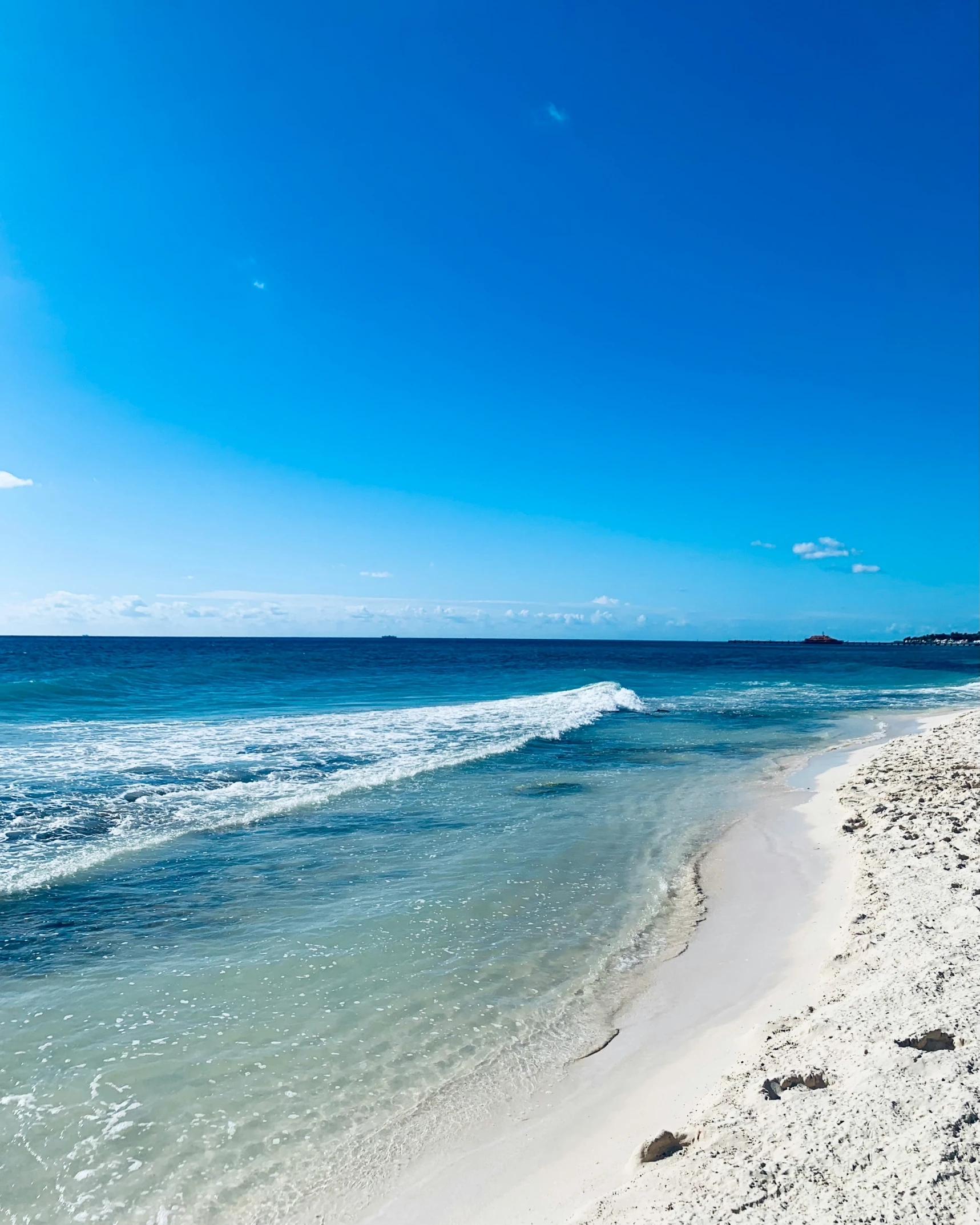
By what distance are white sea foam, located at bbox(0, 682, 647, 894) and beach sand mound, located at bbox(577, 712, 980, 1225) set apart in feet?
30.3

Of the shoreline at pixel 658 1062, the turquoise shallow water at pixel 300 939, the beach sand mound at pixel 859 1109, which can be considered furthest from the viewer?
the turquoise shallow water at pixel 300 939

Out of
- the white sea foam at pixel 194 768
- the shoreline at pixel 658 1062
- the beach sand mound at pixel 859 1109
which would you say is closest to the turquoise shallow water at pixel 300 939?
the white sea foam at pixel 194 768

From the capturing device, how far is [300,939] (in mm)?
7625

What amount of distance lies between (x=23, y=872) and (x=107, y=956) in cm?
351

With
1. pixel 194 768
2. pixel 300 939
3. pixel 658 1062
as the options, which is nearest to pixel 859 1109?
pixel 658 1062

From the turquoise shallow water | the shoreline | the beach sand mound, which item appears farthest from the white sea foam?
the beach sand mound

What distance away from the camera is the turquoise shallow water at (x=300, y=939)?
4.64 metres

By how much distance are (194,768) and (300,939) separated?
10.2m

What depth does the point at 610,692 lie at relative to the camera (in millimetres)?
35656

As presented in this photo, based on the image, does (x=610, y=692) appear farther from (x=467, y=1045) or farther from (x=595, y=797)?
(x=467, y=1045)

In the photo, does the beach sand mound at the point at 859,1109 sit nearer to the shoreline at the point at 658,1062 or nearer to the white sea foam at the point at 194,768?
the shoreline at the point at 658,1062

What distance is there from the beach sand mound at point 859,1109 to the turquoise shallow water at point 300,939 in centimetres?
167

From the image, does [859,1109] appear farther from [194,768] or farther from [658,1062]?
[194,768]

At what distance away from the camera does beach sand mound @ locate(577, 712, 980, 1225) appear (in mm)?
3268
